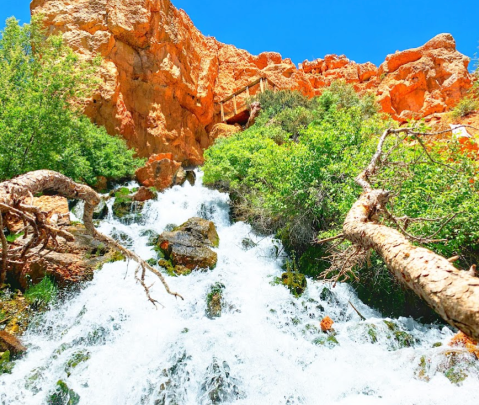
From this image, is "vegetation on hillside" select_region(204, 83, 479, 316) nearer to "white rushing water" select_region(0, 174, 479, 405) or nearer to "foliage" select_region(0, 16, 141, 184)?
"white rushing water" select_region(0, 174, 479, 405)

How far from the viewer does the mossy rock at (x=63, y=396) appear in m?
5.11

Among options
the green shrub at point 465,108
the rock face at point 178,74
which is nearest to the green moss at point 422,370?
the rock face at point 178,74

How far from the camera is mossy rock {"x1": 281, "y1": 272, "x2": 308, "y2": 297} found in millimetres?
8572

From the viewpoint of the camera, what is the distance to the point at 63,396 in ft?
17.0

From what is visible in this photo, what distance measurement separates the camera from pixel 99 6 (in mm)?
19562

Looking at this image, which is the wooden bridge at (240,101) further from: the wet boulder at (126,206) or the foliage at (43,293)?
the foliage at (43,293)

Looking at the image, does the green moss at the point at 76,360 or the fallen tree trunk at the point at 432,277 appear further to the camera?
the green moss at the point at 76,360

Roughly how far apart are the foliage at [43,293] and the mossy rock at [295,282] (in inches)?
246

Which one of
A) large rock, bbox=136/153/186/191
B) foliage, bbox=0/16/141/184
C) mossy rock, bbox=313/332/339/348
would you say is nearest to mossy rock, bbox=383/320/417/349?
mossy rock, bbox=313/332/339/348

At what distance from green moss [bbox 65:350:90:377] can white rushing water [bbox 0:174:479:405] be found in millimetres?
28

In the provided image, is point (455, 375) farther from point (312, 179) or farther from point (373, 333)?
point (312, 179)

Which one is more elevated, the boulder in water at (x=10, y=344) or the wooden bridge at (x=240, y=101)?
the wooden bridge at (x=240, y=101)

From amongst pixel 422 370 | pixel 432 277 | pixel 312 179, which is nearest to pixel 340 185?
pixel 312 179

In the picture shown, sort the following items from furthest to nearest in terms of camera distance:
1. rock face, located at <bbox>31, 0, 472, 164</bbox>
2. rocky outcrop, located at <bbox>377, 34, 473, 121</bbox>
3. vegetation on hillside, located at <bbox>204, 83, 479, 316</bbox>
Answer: rocky outcrop, located at <bbox>377, 34, 473, 121</bbox> < rock face, located at <bbox>31, 0, 472, 164</bbox> < vegetation on hillside, located at <bbox>204, 83, 479, 316</bbox>
